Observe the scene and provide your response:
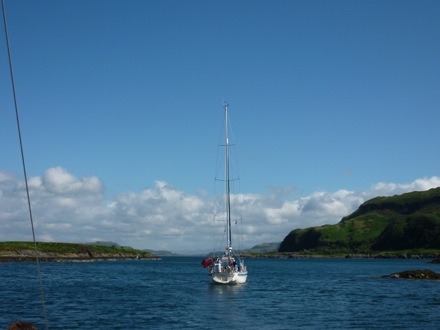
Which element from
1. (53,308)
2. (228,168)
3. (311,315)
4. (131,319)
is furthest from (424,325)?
(228,168)

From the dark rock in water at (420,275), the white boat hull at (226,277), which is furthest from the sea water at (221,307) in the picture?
the dark rock in water at (420,275)

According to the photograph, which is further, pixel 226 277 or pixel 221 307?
pixel 226 277

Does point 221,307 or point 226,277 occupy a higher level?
point 221,307

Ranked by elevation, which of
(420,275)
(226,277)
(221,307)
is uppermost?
(221,307)

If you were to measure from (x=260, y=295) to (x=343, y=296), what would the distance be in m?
11.8

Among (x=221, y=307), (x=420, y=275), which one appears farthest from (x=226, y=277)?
(x=420, y=275)

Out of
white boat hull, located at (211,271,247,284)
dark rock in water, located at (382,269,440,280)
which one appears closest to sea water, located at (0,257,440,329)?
white boat hull, located at (211,271,247,284)

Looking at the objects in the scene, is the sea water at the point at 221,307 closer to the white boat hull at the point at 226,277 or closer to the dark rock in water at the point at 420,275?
the white boat hull at the point at 226,277

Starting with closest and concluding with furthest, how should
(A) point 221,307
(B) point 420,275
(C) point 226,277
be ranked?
(A) point 221,307, (C) point 226,277, (B) point 420,275

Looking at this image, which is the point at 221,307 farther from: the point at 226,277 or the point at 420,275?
the point at 420,275

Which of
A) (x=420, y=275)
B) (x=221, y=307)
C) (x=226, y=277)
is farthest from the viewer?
(x=420, y=275)

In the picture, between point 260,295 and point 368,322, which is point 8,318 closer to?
point 368,322

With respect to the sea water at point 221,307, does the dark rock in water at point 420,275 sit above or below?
below

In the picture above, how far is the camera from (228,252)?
284 feet
